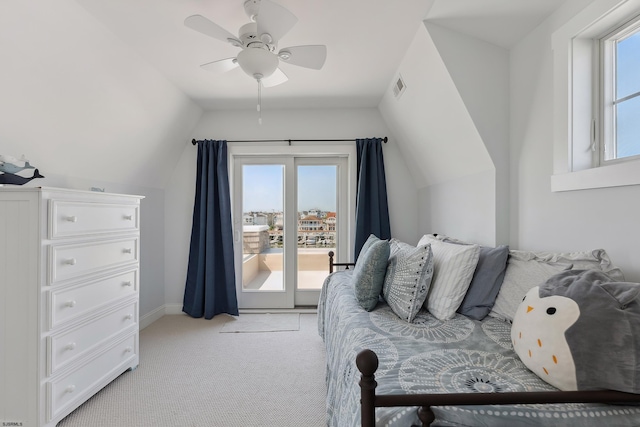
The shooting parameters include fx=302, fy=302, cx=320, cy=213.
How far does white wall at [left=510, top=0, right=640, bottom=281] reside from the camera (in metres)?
1.36

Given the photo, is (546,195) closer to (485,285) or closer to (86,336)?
(485,285)

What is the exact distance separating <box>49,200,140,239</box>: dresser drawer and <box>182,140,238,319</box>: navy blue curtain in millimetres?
1060

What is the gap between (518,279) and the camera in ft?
5.39

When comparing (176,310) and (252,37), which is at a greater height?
(252,37)

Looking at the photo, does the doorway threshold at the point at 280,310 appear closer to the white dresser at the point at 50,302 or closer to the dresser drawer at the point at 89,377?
the dresser drawer at the point at 89,377

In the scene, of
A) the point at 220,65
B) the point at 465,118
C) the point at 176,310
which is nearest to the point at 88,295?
the point at 220,65

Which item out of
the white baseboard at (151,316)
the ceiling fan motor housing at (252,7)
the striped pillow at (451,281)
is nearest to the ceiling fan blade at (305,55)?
the ceiling fan motor housing at (252,7)

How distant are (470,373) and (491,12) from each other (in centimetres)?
198

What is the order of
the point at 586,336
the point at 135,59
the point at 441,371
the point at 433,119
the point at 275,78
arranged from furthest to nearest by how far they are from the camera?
the point at 433,119 < the point at 135,59 < the point at 275,78 < the point at 441,371 < the point at 586,336

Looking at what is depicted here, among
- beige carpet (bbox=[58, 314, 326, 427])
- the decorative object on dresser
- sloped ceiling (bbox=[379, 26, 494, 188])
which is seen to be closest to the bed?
beige carpet (bbox=[58, 314, 326, 427])

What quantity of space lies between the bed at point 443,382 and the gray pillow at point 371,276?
69 mm

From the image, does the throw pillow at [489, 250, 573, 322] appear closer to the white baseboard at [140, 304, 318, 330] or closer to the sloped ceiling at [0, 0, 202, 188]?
the white baseboard at [140, 304, 318, 330]

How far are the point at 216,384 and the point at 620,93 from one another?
2.99 meters

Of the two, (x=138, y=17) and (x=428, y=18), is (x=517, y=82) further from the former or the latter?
(x=138, y=17)
